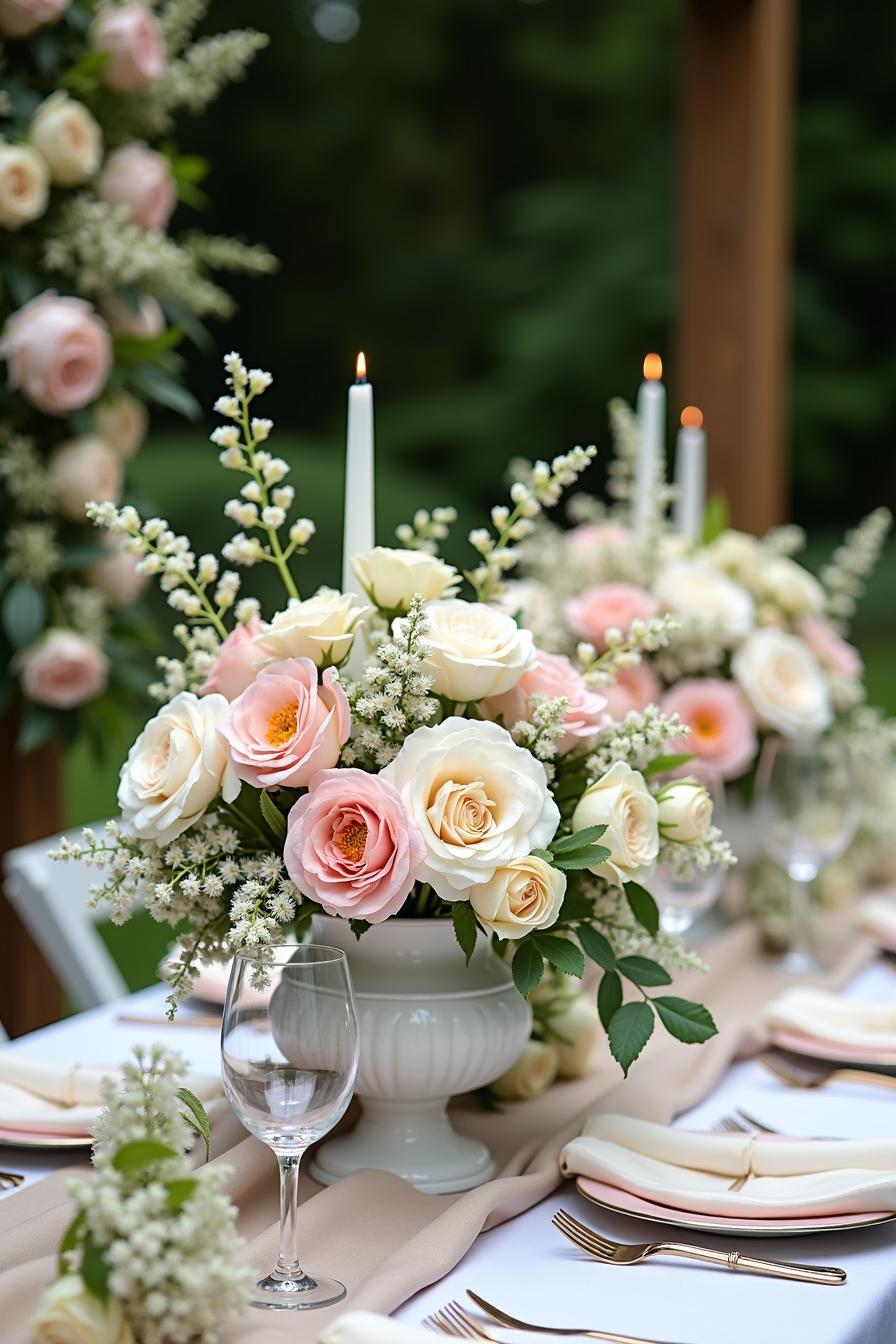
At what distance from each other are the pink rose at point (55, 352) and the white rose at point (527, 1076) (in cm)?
119

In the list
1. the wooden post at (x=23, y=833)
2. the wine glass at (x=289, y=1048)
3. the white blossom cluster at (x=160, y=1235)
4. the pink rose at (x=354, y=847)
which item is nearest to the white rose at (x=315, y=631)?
the pink rose at (x=354, y=847)

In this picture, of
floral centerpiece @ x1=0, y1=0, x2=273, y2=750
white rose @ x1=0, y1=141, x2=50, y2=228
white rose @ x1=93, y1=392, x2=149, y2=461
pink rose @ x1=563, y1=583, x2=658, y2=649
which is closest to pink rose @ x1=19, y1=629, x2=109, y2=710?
floral centerpiece @ x1=0, y1=0, x2=273, y2=750

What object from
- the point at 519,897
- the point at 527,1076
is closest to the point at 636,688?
the point at 527,1076

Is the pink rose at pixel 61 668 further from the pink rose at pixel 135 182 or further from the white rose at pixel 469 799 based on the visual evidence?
the white rose at pixel 469 799

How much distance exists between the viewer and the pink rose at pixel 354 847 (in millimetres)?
1019

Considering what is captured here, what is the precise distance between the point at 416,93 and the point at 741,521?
6395 millimetres

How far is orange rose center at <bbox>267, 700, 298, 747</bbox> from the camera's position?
3.47 feet

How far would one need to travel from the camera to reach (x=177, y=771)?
1.05m

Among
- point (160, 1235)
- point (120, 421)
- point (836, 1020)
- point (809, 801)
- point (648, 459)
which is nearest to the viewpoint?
point (160, 1235)

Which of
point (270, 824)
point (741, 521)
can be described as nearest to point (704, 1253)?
point (270, 824)

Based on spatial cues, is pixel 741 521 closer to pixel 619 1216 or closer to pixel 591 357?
pixel 619 1216

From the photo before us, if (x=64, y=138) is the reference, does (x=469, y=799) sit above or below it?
below

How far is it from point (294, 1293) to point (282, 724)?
36 centimetres

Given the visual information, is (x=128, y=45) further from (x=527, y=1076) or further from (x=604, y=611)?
(x=527, y=1076)
